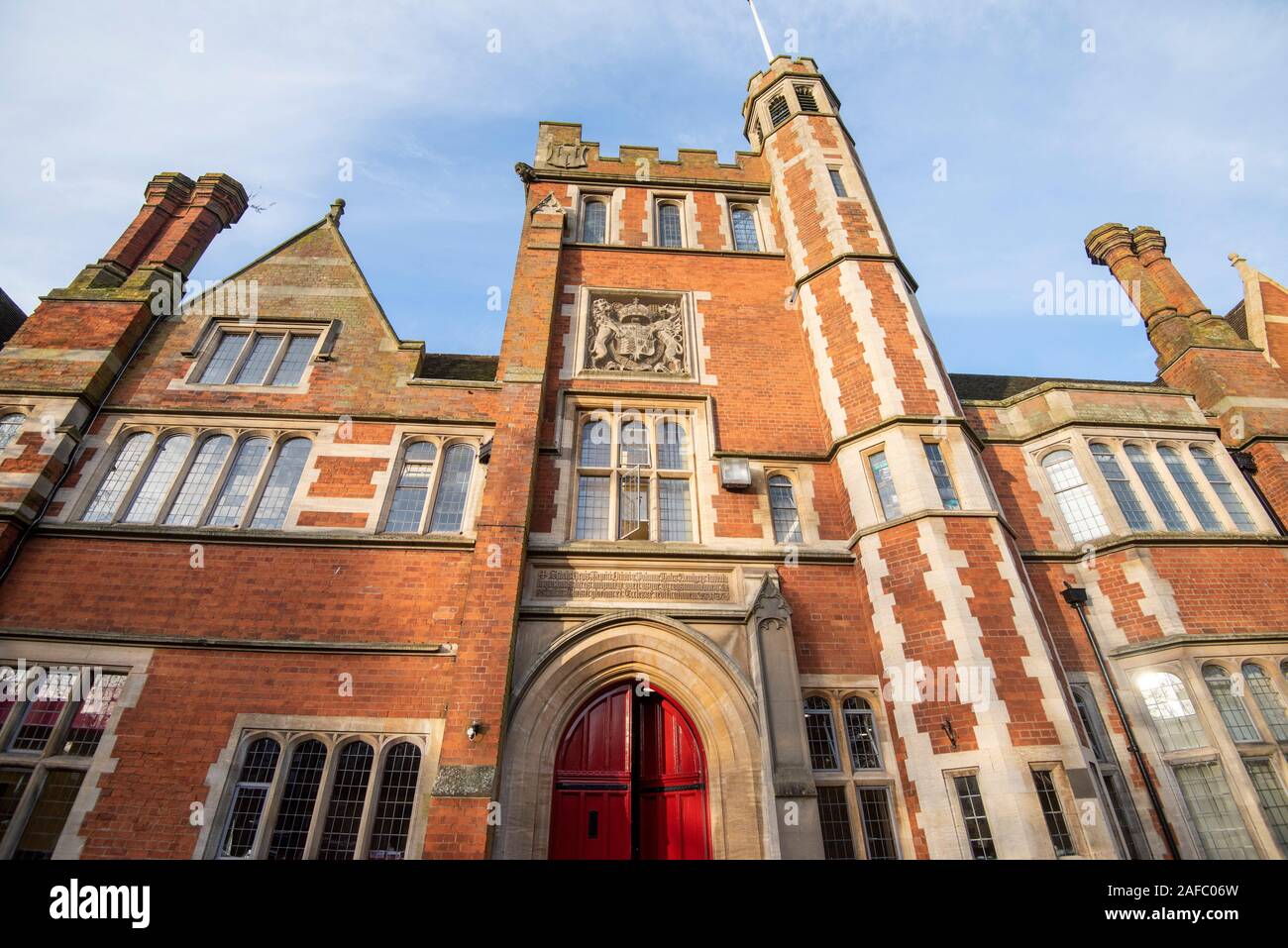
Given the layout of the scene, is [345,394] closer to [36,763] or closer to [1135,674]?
[36,763]

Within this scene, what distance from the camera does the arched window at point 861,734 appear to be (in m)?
8.46

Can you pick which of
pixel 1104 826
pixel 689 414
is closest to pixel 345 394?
pixel 689 414

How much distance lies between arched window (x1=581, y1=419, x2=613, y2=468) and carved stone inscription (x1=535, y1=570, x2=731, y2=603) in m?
2.39

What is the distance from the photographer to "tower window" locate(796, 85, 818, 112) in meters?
16.3

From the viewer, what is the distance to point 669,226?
52.2 feet

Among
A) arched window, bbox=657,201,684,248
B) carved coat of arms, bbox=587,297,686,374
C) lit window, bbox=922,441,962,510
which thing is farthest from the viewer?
arched window, bbox=657,201,684,248

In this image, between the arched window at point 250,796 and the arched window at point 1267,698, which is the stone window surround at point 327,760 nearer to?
the arched window at point 250,796

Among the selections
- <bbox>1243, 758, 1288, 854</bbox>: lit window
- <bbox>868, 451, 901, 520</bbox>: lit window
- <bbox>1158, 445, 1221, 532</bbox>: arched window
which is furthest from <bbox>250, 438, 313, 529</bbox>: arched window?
<bbox>1158, 445, 1221, 532</bbox>: arched window

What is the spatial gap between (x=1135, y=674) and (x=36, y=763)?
52.0ft

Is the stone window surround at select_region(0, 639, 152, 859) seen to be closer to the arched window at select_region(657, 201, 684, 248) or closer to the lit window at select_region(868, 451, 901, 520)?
the lit window at select_region(868, 451, 901, 520)
